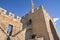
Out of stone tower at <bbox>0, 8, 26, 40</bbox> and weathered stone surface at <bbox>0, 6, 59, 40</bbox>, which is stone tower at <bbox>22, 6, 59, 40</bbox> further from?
stone tower at <bbox>0, 8, 26, 40</bbox>

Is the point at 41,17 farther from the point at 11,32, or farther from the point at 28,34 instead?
the point at 11,32

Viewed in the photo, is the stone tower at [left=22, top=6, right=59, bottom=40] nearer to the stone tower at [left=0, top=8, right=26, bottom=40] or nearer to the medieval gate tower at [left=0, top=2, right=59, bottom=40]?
the medieval gate tower at [left=0, top=2, right=59, bottom=40]

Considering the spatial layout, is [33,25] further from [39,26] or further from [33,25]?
[39,26]

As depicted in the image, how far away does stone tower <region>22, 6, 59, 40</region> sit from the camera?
12.0 metres

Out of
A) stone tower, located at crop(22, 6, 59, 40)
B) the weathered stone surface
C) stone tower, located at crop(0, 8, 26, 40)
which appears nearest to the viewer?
stone tower, located at crop(22, 6, 59, 40)

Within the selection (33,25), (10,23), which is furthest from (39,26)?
(10,23)

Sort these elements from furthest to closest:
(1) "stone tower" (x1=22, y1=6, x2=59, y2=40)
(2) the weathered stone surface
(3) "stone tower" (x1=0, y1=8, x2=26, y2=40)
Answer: (3) "stone tower" (x1=0, y1=8, x2=26, y2=40), (2) the weathered stone surface, (1) "stone tower" (x1=22, y1=6, x2=59, y2=40)

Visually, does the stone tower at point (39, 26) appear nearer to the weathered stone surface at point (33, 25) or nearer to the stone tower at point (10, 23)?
the weathered stone surface at point (33, 25)

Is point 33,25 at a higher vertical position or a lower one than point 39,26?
higher

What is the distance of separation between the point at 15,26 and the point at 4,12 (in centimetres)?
252

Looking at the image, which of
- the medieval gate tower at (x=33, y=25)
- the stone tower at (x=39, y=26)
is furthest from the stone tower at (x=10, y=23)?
the stone tower at (x=39, y=26)

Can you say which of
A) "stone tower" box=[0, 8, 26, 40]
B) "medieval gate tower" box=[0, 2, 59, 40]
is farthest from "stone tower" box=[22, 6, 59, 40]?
"stone tower" box=[0, 8, 26, 40]

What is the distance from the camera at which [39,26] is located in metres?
13.0

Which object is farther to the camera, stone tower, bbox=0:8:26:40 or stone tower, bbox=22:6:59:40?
stone tower, bbox=0:8:26:40
